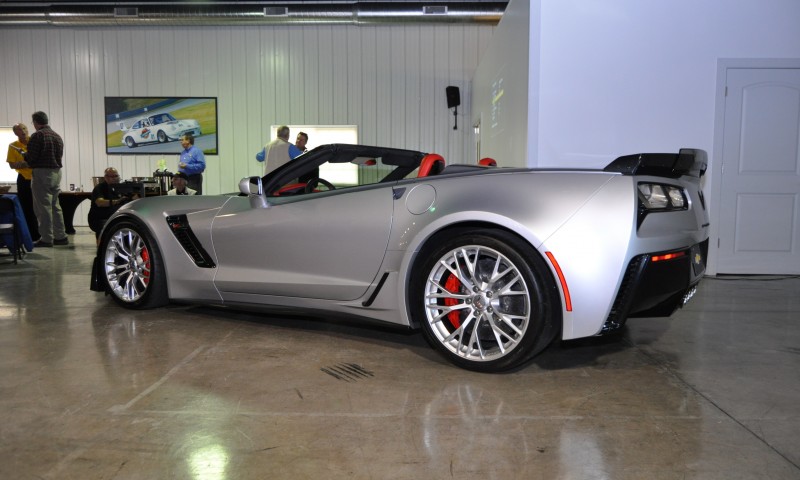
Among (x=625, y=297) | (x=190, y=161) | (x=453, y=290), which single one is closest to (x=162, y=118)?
(x=190, y=161)

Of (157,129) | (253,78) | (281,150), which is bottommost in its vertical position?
(281,150)

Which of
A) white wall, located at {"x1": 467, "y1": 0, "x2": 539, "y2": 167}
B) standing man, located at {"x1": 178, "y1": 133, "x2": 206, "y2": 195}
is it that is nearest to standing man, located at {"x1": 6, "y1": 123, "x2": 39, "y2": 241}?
standing man, located at {"x1": 178, "y1": 133, "x2": 206, "y2": 195}

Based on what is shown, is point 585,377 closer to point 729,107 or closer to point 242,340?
point 242,340

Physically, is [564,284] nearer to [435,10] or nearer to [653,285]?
[653,285]

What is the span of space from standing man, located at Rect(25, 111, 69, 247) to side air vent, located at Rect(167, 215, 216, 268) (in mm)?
5955

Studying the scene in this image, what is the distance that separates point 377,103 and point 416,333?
32.1ft

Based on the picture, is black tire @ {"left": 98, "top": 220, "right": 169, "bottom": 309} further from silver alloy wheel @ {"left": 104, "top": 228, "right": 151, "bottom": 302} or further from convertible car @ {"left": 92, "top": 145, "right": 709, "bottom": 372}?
convertible car @ {"left": 92, "top": 145, "right": 709, "bottom": 372}

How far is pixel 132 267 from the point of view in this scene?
384cm

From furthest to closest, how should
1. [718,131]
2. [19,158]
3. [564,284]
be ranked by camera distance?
[19,158]
[718,131]
[564,284]

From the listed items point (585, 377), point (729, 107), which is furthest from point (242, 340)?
point (729, 107)

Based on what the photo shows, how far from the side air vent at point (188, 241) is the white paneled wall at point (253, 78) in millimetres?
9263

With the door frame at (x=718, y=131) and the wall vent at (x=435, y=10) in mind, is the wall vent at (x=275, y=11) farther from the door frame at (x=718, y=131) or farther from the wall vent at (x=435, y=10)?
the door frame at (x=718, y=131)

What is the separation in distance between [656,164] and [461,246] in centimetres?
85

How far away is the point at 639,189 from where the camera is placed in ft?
7.94
